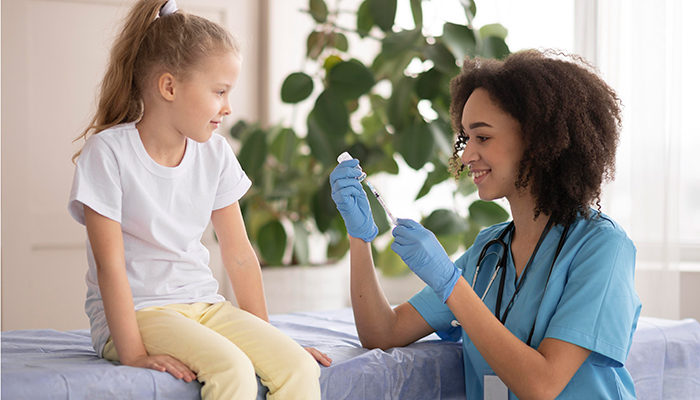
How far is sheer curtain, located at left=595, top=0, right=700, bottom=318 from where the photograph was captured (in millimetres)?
2078

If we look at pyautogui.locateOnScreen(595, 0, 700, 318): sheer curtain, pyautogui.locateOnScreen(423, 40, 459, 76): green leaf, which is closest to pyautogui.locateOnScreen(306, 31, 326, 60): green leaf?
pyautogui.locateOnScreen(423, 40, 459, 76): green leaf

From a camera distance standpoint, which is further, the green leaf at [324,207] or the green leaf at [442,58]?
the green leaf at [324,207]

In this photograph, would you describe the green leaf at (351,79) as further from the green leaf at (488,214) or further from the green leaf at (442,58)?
the green leaf at (488,214)

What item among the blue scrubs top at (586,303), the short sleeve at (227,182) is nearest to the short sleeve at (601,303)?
the blue scrubs top at (586,303)

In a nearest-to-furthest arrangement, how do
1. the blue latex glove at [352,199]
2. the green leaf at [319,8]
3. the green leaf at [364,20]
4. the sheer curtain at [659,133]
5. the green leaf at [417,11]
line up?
the blue latex glove at [352,199], the sheer curtain at [659,133], the green leaf at [417,11], the green leaf at [364,20], the green leaf at [319,8]

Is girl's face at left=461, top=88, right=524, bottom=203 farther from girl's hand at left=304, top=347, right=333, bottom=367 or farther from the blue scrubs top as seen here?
girl's hand at left=304, top=347, right=333, bottom=367

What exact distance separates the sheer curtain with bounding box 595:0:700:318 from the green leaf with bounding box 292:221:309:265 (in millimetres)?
1332

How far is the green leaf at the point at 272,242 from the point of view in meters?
2.62

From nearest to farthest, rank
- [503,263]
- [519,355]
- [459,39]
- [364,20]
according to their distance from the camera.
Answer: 1. [519,355]
2. [503,263]
3. [459,39]
4. [364,20]

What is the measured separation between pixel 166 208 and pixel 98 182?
14cm

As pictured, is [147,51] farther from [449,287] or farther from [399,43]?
[399,43]

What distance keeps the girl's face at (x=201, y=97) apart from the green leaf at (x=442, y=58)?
1.31 meters

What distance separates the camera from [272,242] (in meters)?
2.64

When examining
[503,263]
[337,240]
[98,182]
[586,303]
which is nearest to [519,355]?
[586,303]
